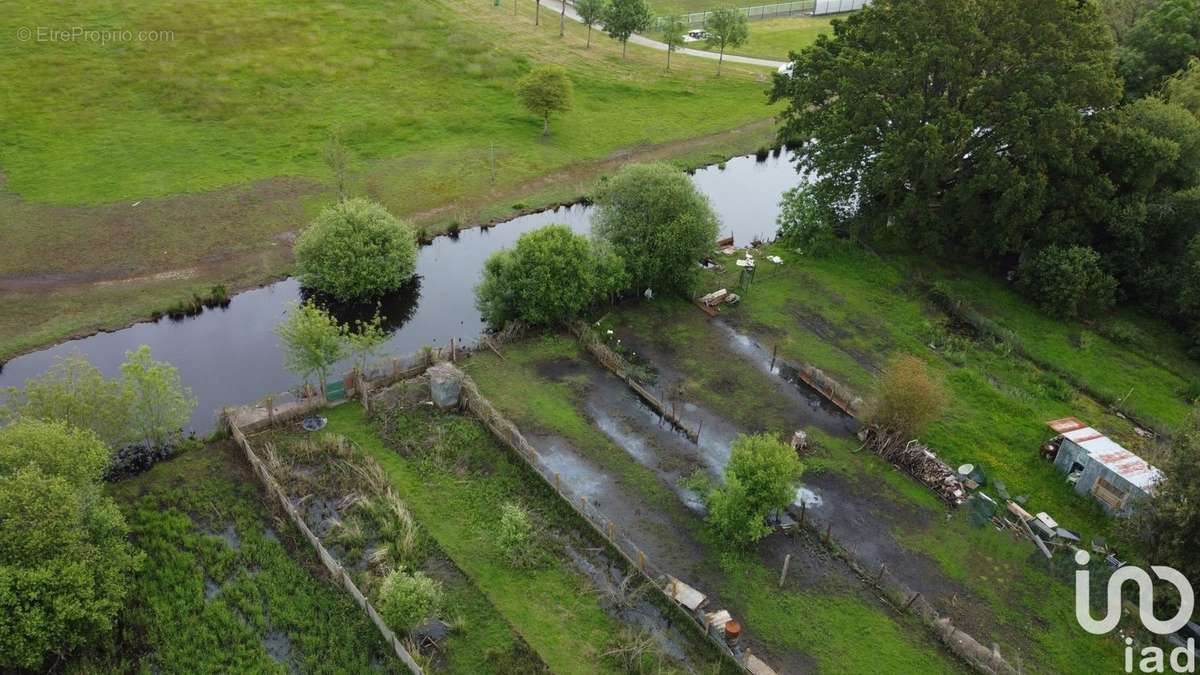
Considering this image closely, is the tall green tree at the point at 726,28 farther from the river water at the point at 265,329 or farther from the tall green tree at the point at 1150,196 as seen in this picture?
the tall green tree at the point at 1150,196

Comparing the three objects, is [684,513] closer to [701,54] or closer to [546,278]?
[546,278]

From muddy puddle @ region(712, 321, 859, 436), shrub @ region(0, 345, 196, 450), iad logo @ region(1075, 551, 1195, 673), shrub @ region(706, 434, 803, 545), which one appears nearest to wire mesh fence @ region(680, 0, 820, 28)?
muddy puddle @ region(712, 321, 859, 436)

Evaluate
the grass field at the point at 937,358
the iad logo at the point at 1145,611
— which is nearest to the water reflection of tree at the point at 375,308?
the grass field at the point at 937,358

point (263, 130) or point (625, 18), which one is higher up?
point (625, 18)

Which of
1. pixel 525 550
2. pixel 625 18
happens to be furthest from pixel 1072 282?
pixel 625 18

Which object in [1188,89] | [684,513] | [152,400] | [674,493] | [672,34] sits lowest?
[684,513]
